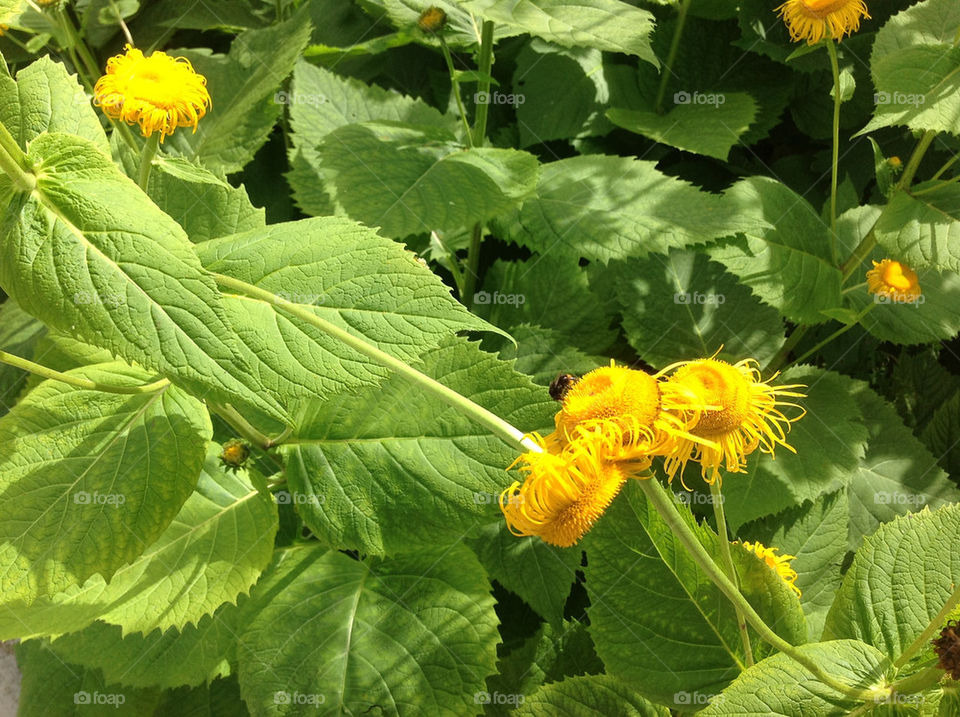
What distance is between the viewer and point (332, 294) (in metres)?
0.95

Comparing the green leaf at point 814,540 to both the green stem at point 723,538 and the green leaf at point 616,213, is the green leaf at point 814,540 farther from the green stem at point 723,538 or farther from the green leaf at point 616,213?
the green leaf at point 616,213

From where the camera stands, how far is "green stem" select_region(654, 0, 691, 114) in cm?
187

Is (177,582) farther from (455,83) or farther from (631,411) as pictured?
(455,83)

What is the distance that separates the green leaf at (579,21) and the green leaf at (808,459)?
76 centimetres

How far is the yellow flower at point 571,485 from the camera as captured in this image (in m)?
0.74

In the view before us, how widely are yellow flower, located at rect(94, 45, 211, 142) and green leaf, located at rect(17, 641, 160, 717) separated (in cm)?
112

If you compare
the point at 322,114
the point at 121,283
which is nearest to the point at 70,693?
the point at 121,283

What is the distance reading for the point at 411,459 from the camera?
1.23m

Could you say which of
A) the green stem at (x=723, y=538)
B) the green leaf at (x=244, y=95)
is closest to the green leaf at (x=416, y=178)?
the green leaf at (x=244, y=95)

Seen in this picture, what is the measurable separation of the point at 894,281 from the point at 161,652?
56.6 inches

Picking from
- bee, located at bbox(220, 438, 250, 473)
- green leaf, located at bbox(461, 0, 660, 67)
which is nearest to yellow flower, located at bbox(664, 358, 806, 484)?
green leaf, located at bbox(461, 0, 660, 67)

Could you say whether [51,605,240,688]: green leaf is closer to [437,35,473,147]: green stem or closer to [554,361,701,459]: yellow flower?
[554,361,701,459]: yellow flower

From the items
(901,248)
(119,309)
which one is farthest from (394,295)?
(901,248)

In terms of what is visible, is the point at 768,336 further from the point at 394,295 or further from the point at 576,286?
the point at 394,295
